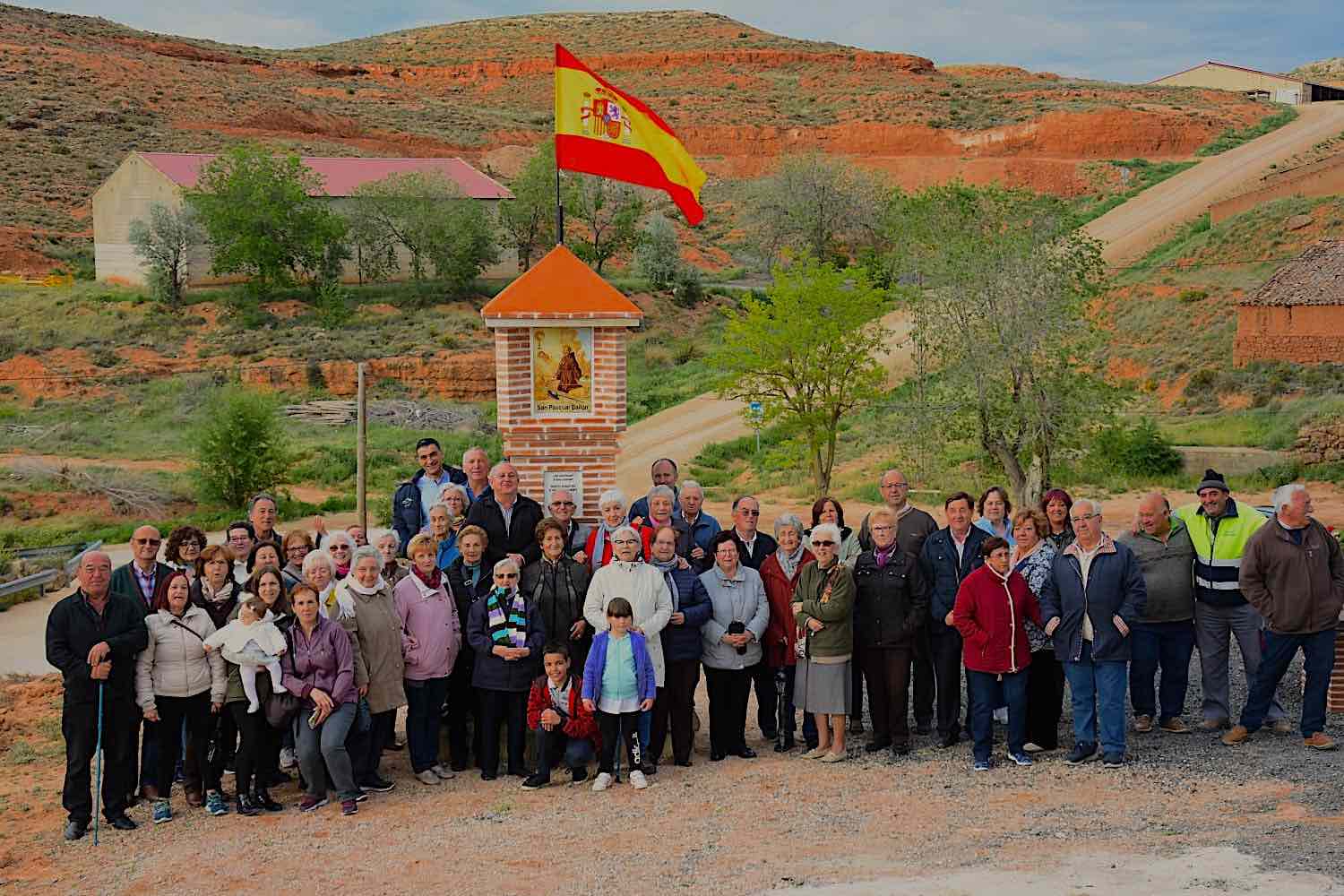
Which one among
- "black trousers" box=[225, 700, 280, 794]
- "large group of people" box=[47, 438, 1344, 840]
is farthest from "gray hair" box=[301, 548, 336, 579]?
"black trousers" box=[225, 700, 280, 794]

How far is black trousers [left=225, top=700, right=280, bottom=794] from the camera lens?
7840 millimetres

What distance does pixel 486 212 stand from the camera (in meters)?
46.2

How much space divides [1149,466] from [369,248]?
29372mm

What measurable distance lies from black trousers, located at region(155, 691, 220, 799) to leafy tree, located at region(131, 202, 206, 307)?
35.7 m

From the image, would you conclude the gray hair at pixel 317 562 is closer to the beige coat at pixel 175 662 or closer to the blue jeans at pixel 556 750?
the beige coat at pixel 175 662

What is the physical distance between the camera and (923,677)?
918 cm

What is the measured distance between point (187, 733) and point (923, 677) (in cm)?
491

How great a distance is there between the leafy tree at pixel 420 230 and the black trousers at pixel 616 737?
36.9 metres

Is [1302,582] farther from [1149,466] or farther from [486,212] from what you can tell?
[486,212]

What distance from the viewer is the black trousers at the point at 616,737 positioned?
325 inches

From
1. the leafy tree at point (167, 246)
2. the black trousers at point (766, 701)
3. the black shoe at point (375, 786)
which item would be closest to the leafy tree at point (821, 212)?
the leafy tree at point (167, 246)

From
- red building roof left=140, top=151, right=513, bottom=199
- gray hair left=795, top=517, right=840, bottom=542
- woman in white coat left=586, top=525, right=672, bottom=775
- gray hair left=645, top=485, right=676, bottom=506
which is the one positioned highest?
red building roof left=140, top=151, right=513, bottom=199

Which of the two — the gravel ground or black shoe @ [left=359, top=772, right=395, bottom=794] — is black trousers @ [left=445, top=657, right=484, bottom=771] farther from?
black shoe @ [left=359, top=772, right=395, bottom=794]

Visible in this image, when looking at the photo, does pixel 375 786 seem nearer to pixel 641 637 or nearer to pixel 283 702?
pixel 283 702
